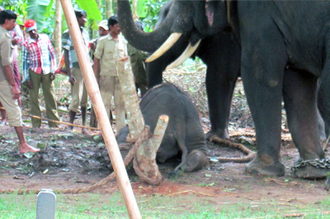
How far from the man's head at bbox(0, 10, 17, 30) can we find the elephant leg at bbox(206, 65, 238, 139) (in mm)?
3401


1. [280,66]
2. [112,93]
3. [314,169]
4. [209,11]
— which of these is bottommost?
[314,169]

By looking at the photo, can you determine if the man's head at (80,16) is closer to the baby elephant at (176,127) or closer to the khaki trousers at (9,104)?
the khaki trousers at (9,104)

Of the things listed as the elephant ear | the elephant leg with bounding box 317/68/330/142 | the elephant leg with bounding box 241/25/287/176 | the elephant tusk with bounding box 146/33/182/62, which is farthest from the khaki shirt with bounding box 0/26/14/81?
the elephant leg with bounding box 317/68/330/142

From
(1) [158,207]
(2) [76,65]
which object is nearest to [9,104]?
(2) [76,65]

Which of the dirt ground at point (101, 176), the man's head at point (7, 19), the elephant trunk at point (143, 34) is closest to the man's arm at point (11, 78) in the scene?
the man's head at point (7, 19)

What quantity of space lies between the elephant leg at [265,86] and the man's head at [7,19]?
321cm

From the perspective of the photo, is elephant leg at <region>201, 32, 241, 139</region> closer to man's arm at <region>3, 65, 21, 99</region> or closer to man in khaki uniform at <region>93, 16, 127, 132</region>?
man in khaki uniform at <region>93, 16, 127, 132</region>

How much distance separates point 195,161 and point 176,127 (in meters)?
0.50

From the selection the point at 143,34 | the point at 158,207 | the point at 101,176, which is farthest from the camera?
the point at 143,34

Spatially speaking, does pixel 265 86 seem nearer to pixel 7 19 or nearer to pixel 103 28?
pixel 7 19

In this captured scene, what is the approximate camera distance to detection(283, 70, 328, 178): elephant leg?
6.59 meters

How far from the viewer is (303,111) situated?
21.7 ft

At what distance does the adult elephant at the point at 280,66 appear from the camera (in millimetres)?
6004

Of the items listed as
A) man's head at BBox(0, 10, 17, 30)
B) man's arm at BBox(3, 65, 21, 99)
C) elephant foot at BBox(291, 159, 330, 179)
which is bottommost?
elephant foot at BBox(291, 159, 330, 179)
